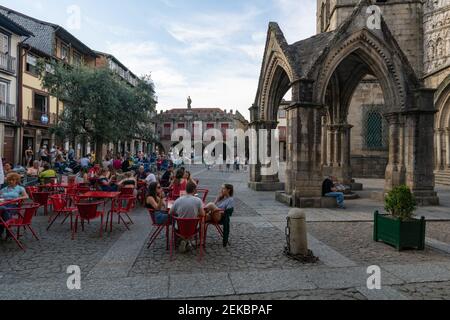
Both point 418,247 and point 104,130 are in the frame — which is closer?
point 418,247

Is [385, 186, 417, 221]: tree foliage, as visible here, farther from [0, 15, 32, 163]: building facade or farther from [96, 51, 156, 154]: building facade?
[96, 51, 156, 154]: building facade

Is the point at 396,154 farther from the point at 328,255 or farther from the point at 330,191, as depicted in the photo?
the point at 328,255

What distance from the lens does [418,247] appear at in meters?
5.71

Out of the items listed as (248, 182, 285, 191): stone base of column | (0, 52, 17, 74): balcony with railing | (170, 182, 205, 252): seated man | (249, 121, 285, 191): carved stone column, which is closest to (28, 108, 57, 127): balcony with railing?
(0, 52, 17, 74): balcony with railing

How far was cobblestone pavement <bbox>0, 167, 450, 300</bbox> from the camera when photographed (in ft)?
12.5

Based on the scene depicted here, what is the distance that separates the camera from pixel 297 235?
16.9ft

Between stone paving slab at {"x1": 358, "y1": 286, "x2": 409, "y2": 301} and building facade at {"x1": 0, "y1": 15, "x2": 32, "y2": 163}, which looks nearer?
stone paving slab at {"x1": 358, "y1": 286, "x2": 409, "y2": 301}

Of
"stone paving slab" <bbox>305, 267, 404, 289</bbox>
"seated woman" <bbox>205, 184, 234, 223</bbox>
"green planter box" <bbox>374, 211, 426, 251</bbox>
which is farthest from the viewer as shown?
"seated woman" <bbox>205, 184, 234, 223</bbox>

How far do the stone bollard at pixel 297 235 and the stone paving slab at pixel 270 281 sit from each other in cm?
61

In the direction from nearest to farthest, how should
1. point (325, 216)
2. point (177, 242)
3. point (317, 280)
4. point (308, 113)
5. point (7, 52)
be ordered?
1. point (317, 280)
2. point (177, 242)
3. point (325, 216)
4. point (308, 113)
5. point (7, 52)

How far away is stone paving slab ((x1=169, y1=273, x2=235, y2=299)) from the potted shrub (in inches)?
136
